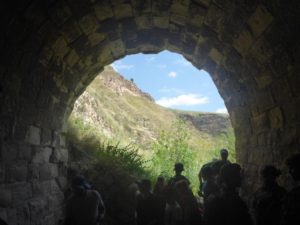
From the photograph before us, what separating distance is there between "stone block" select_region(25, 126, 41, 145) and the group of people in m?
1.33

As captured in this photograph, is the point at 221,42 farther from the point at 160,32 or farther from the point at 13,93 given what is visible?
the point at 13,93

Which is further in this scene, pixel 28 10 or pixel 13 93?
pixel 13 93

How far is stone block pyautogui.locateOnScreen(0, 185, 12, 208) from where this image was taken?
Result: 5152 millimetres

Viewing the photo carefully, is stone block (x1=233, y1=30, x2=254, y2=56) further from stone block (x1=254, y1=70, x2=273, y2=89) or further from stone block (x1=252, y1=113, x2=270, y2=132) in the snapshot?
stone block (x1=252, y1=113, x2=270, y2=132)

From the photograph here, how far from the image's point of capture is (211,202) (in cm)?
372

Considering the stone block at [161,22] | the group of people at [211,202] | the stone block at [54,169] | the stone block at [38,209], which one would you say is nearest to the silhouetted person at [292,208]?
the group of people at [211,202]

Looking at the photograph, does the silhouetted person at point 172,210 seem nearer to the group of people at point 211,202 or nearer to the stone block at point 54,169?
the group of people at point 211,202

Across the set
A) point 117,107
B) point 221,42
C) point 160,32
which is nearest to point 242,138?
point 221,42

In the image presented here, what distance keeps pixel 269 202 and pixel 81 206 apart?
104 inches

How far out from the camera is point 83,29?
6609 millimetres

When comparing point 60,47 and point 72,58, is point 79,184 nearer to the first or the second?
point 60,47

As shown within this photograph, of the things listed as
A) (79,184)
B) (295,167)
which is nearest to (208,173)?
(79,184)

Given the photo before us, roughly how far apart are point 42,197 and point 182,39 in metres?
4.16

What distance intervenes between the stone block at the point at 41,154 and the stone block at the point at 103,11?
99.7 inches
